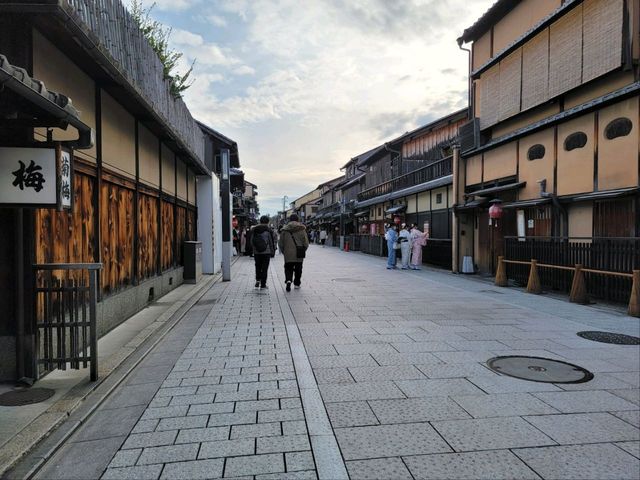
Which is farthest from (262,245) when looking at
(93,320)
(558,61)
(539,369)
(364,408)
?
(558,61)

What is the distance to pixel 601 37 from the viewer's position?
33.4 ft

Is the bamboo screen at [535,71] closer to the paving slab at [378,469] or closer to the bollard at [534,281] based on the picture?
the bollard at [534,281]

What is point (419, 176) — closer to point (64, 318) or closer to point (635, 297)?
point (635, 297)

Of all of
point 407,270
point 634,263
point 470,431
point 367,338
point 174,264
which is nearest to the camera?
point 470,431

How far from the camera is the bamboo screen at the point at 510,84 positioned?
538 inches

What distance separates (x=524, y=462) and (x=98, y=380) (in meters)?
4.06

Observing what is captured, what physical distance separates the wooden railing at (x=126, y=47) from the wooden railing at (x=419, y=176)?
12.8 metres

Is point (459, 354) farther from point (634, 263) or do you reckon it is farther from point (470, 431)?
point (634, 263)

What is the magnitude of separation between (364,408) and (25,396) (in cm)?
317

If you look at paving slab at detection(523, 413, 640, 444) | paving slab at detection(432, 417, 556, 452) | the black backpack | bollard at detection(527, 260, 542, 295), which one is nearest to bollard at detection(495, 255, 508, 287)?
bollard at detection(527, 260, 542, 295)

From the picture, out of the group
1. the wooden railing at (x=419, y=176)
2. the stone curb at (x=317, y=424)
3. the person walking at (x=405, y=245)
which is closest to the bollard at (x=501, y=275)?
the person walking at (x=405, y=245)

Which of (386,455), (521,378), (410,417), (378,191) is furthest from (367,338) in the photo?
(378,191)

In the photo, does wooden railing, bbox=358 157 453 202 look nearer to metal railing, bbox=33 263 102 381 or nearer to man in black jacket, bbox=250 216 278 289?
man in black jacket, bbox=250 216 278 289

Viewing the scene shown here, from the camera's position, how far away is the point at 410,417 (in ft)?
12.5
